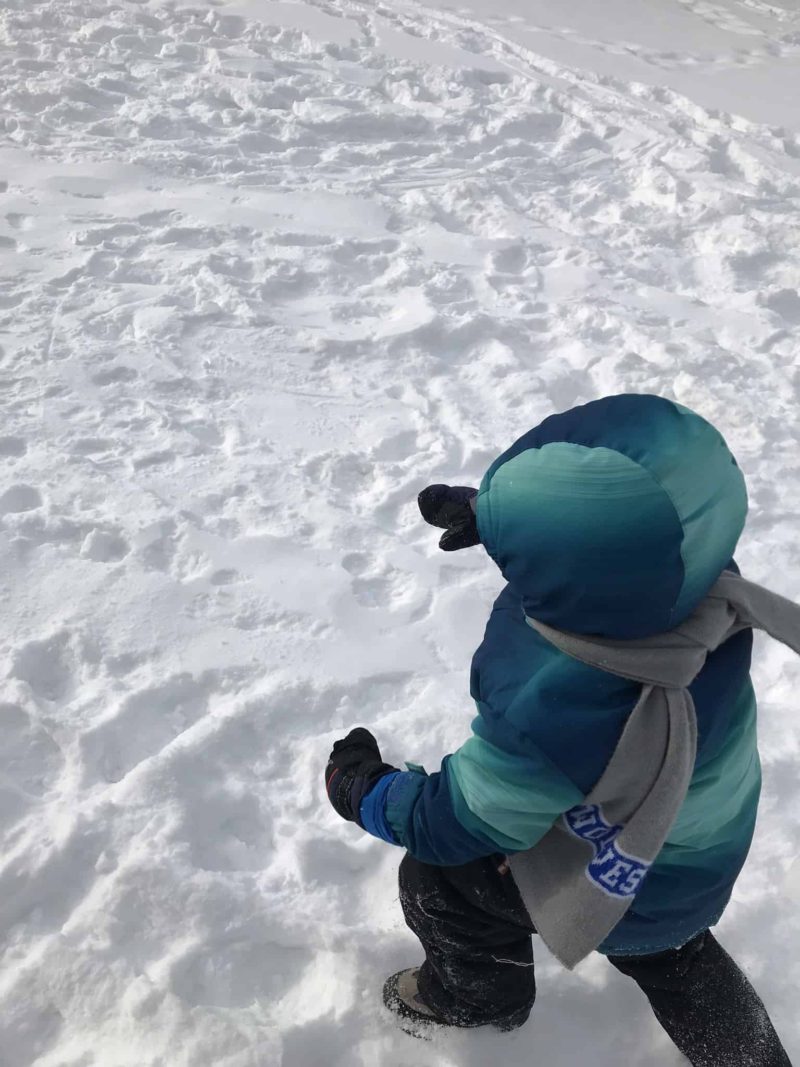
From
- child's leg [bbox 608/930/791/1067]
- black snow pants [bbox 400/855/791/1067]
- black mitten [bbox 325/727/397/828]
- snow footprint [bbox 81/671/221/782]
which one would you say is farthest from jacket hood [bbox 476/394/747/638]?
snow footprint [bbox 81/671/221/782]

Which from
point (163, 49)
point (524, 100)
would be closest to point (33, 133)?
point (163, 49)

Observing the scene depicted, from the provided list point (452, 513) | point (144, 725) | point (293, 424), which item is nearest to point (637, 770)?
point (452, 513)

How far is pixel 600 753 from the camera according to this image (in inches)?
47.5

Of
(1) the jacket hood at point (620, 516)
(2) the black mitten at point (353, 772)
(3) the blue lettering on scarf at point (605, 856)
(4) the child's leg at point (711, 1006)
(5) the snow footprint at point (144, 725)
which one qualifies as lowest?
(5) the snow footprint at point (144, 725)

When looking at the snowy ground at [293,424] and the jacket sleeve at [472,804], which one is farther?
the snowy ground at [293,424]

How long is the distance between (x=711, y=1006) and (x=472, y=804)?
2.13 ft

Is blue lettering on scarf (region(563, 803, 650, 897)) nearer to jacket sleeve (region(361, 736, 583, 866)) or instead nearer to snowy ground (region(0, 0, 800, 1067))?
jacket sleeve (region(361, 736, 583, 866))

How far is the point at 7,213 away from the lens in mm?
4070

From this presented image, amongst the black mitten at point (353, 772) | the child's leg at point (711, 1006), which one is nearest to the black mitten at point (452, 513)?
the black mitten at point (353, 772)

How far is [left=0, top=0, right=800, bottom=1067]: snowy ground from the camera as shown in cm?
179

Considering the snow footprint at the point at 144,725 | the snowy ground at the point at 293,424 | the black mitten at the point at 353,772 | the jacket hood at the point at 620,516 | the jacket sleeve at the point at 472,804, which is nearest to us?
the jacket hood at the point at 620,516

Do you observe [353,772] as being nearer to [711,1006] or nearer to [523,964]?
[523,964]

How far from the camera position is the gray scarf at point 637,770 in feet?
3.92

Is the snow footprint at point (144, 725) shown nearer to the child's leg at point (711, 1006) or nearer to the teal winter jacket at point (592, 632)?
the teal winter jacket at point (592, 632)
